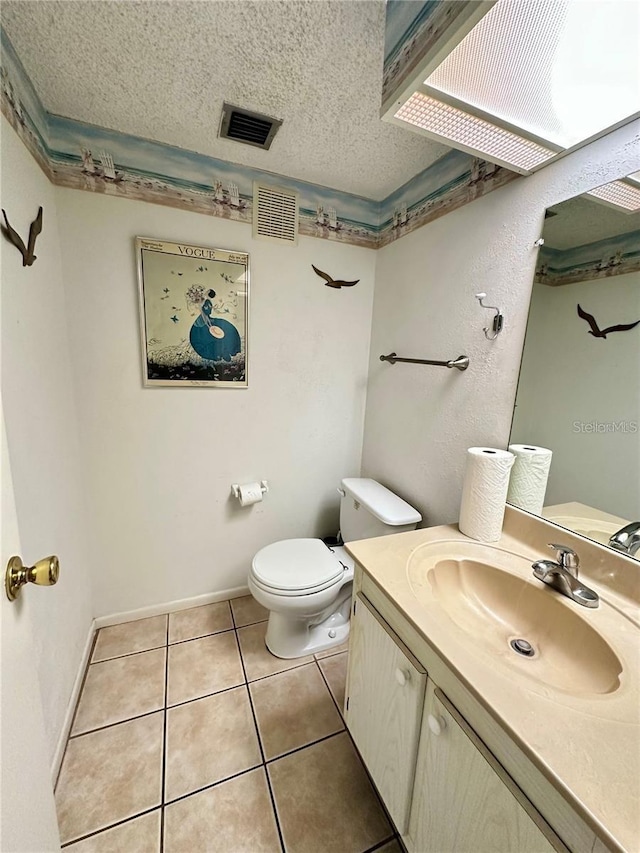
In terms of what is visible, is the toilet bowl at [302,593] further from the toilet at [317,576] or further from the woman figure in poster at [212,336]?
the woman figure in poster at [212,336]

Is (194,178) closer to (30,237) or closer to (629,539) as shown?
(30,237)

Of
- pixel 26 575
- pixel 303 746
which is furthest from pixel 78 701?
pixel 26 575

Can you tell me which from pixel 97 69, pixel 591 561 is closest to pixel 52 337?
pixel 97 69

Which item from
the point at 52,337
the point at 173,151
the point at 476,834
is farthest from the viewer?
the point at 173,151

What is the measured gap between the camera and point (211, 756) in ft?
3.85

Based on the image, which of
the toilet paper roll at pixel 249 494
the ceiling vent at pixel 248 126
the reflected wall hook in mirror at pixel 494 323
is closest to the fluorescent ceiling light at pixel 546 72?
the reflected wall hook in mirror at pixel 494 323

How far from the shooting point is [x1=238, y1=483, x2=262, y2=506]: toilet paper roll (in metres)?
1.76

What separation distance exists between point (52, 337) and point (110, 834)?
162 cm

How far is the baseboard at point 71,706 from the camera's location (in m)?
1.10

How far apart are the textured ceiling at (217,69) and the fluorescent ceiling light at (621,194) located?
70cm

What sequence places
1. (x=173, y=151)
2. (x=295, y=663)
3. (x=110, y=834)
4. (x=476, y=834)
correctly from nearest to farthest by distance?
(x=476, y=834) < (x=110, y=834) < (x=173, y=151) < (x=295, y=663)

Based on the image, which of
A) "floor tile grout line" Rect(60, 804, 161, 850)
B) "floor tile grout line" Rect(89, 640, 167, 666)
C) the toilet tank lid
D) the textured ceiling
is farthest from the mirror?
"floor tile grout line" Rect(89, 640, 167, 666)

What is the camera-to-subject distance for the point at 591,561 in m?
0.92

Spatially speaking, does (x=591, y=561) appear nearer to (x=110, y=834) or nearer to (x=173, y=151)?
(x=110, y=834)
